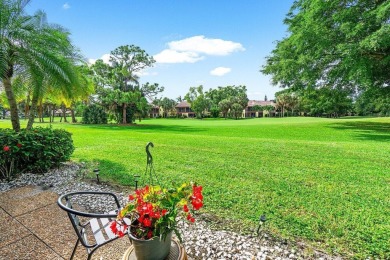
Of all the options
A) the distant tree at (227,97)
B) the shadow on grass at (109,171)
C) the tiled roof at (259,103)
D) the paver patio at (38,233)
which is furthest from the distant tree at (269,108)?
the paver patio at (38,233)

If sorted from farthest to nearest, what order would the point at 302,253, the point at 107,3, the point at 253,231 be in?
the point at 107,3, the point at 253,231, the point at 302,253

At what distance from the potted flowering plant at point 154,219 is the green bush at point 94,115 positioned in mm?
32350

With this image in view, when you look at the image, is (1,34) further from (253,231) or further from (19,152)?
(253,231)

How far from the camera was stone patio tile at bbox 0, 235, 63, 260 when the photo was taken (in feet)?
8.16

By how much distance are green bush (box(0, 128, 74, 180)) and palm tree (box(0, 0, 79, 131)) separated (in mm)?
1689

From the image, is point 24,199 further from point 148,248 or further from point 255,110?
point 255,110

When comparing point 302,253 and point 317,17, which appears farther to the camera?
point 317,17

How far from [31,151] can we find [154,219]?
17.3ft

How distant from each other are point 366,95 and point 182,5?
14.3m

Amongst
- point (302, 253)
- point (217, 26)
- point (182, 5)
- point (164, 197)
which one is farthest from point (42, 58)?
point (217, 26)

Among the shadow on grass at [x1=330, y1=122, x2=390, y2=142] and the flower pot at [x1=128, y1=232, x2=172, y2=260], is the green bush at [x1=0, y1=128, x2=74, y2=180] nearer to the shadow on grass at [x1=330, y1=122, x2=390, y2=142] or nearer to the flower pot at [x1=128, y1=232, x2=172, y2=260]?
the flower pot at [x1=128, y1=232, x2=172, y2=260]

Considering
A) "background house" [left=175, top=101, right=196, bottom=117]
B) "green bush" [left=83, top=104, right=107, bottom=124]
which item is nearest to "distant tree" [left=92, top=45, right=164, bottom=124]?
"green bush" [left=83, top=104, right=107, bottom=124]

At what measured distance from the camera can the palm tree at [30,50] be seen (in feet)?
19.6

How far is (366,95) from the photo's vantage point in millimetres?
15258
